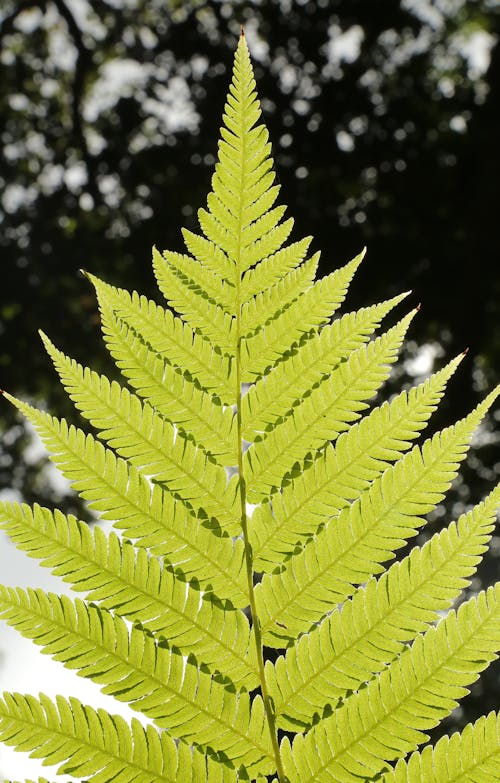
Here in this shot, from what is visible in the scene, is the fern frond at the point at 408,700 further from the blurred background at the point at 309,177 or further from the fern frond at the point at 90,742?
the blurred background at the point at 309,177

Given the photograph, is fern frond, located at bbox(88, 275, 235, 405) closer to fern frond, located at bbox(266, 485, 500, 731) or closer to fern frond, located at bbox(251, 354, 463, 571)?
fern frond, located at bbox(251, 354, 463, 571)

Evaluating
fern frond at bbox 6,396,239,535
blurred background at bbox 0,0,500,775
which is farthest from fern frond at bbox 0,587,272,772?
blurred background at bbox 0,0,500,775

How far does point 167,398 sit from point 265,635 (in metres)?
0.30

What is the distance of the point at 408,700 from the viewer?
28.8 inches

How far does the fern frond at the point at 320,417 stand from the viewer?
33.9 inches

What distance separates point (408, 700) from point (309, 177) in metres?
10.0

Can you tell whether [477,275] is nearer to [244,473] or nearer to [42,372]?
[42,372]

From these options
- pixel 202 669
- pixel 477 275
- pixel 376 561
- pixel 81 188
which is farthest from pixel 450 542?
pixel 81 188

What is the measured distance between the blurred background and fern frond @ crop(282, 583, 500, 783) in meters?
9.47

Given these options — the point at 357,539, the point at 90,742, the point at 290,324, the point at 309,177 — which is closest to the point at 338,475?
the point at 357,539

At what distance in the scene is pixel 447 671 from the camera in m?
0.73

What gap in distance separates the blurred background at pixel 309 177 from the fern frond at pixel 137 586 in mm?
9375

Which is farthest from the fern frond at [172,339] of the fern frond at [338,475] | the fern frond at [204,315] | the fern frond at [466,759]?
the fern frond at [466,759]

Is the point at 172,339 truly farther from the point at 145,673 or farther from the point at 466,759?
the point at 466,759
